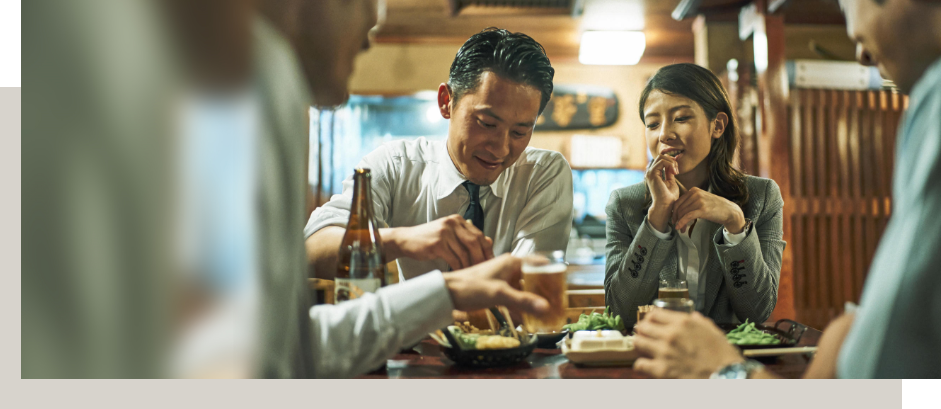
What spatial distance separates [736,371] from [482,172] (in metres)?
1.14

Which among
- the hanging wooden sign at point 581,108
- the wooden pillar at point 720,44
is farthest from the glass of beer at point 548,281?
the hanging wooden sign at point 581,108

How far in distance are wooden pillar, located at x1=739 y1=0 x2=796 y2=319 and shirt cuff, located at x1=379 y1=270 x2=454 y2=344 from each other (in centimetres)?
336

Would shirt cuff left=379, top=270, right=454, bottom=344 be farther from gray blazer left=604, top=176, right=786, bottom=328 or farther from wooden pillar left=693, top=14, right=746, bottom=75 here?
wooden pillar left=693, top=14, right=746, bottom=75

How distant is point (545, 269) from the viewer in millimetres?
987

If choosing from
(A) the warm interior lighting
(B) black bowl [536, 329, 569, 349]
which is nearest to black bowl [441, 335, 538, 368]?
(B) black bowl [536, 329, 569, 349]

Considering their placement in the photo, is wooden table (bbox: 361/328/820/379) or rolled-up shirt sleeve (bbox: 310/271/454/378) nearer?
rolled-up shirt sleeve (bbox: 310/271/454/378)

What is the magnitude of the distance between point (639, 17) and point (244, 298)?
4.01m

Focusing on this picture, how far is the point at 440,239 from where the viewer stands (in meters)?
1.17

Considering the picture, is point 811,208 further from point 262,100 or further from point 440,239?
point 262,100

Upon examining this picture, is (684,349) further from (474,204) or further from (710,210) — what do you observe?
(474,204)

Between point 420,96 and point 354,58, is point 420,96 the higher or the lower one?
the higher one

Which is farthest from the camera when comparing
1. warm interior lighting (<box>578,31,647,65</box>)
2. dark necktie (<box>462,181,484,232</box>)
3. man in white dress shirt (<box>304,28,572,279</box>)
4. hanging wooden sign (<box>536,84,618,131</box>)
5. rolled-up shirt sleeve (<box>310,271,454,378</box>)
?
hanging wooden sign (<box>536,84,618,131</box>)

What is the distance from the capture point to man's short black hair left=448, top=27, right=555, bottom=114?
1663mm

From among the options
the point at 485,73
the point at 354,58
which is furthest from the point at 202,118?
the point at 485,73
